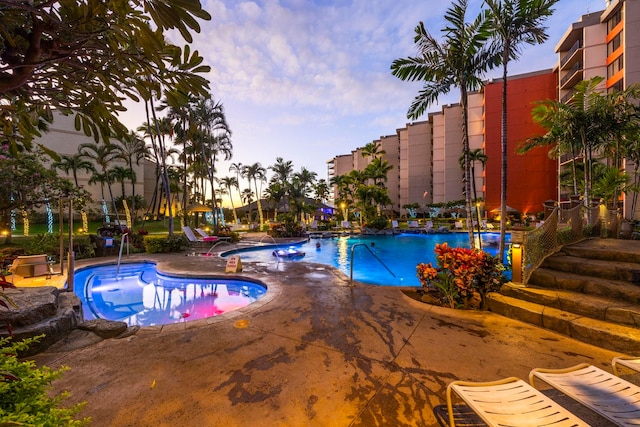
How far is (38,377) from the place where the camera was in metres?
1.51

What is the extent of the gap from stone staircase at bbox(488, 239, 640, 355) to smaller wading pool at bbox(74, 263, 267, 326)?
19.9 ft

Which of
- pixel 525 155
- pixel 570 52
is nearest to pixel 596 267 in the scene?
pixel 570 52

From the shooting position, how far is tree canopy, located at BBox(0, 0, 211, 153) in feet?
4.30

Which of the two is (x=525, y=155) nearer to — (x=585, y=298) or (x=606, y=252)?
(x=606, y=252)

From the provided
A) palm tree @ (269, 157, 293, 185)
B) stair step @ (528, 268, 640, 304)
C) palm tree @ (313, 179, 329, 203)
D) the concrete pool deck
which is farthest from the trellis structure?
palm tree @ (313, 179, 329, 203)

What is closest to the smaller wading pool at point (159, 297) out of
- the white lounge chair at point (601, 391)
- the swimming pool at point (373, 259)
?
the swimming pool at point (373, 259)

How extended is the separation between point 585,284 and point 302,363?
5.46 meters

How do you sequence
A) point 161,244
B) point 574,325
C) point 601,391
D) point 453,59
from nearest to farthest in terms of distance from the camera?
point 601,391
point 574,325
point 453,59
point 161,244

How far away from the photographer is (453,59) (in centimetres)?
707

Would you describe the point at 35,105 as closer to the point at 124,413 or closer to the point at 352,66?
the point at 124,413

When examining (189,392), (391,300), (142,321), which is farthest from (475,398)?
(142,321)

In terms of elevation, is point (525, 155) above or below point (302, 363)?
above

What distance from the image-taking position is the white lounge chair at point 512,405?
1768mm

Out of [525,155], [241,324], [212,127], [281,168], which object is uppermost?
[281,168]
